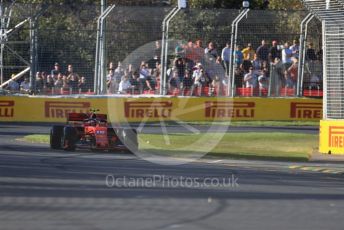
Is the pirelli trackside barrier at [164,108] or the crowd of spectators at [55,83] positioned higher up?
the crowd of spectators at [55,83]

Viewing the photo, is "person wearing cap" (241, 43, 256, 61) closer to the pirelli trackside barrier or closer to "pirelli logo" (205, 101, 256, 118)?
the pirelli trackside barrier

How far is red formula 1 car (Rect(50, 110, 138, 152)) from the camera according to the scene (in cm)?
1684

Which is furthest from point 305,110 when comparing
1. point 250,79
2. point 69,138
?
point 69,138

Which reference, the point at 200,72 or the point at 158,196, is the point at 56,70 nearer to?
the point at 200,72

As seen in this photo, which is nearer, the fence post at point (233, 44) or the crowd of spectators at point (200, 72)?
the crowd of spectators at point (200, 72)

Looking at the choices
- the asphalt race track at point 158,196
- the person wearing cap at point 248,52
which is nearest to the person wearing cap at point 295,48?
the person wearing cap at point 248,52

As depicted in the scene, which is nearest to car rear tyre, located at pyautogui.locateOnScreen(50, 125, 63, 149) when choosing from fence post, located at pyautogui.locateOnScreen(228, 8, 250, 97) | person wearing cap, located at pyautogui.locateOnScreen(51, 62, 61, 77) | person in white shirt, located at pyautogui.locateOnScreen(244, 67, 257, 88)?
person wearing cap, located at pyautogui.locateOnScreen(51, 62, 61, 77)

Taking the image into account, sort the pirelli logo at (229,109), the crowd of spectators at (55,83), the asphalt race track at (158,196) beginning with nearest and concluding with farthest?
the asphalt race track at (158,196) → the crowd of spectators at (55,83) → the pirelli logo at (229,109)

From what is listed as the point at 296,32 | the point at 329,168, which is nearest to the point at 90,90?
the point at 296,32

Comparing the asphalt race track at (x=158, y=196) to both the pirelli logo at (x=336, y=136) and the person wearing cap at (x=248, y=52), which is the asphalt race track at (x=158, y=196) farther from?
the person wearing cap at (x=248, y=52)

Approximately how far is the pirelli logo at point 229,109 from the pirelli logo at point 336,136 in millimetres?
8123

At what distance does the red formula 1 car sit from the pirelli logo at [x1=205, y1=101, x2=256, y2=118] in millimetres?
9636

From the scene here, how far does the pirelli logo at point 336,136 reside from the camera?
61.0ft

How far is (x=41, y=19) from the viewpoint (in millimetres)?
26812
